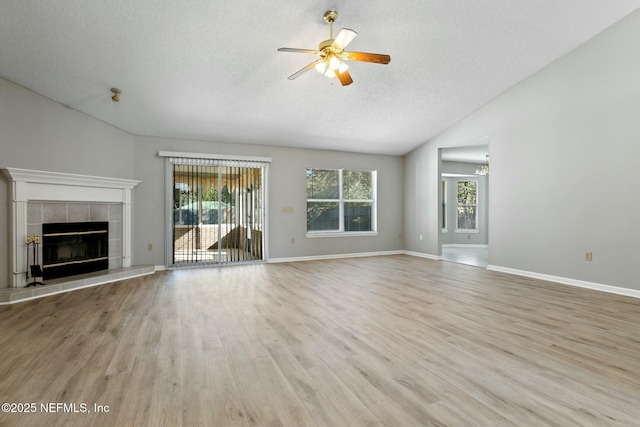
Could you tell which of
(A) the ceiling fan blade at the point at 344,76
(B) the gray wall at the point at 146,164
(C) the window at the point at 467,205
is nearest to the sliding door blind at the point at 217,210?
(B) the gray wall at the point at 146,164

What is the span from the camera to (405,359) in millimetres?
2156

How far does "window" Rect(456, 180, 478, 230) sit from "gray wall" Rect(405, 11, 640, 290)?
439 cm

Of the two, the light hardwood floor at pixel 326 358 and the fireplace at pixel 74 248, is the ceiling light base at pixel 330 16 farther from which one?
the fireplace at pixel 74 248

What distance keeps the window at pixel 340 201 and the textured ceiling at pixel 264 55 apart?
1708 mm

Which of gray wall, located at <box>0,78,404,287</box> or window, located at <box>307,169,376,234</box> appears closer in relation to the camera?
gray wall, located at <box>0,78,404,287</box>

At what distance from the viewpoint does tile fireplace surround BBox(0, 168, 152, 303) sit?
12.7 feet

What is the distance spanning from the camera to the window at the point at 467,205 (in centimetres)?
995

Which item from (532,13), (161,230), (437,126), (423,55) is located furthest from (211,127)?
(532,13)

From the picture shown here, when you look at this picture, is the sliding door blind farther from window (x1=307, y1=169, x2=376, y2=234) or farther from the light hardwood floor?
the light hardwood floor

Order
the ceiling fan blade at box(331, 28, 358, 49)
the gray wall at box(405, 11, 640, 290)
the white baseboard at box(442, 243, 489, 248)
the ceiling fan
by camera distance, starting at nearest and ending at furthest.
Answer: the ceiling fan blade at box(331, 28, 358, 49) < the ceiling fan < the gray wall at box(405, 11, 640, 290) < the white baseboard at box(442, 243, 489, 248)

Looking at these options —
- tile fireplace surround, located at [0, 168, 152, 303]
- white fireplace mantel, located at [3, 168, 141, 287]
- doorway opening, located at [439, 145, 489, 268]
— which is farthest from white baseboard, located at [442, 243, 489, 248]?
white fireplace mantel, located at [3, 168, 141, 287]

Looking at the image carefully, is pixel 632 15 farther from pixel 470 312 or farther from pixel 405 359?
pixel 405 359

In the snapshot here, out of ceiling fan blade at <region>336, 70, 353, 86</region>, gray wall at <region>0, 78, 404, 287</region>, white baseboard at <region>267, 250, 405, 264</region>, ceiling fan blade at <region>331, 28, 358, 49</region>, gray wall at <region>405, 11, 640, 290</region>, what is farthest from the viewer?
white baseboard at <region>267, 250, 405, 264</region>

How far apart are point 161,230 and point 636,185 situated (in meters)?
7.33
